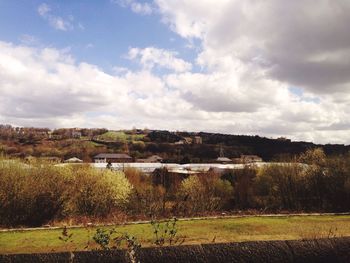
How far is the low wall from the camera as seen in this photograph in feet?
Result: 25.8

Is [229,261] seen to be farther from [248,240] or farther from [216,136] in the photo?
[216,136]

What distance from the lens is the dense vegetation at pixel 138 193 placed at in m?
24.1

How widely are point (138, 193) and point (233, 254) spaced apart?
24.0 meters

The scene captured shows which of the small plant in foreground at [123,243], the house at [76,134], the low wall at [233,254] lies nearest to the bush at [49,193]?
the small plant in foreground at [123,243]

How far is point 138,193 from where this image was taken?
104 ft

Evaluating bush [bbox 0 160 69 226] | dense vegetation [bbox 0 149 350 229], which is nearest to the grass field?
dense vegetation [bbox 0 149 350 229]

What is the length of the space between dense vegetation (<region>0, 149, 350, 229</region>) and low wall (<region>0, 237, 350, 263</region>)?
15.7 m

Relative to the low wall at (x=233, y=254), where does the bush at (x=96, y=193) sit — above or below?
below

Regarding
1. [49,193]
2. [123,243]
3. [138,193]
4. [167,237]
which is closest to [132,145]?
[138,193]

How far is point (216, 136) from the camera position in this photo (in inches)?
6954

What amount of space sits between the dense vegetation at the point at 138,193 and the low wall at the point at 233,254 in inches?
618

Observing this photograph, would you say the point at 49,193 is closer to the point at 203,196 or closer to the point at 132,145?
the point at 203,196

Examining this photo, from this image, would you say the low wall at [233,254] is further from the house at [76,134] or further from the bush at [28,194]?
the house at [76,134]

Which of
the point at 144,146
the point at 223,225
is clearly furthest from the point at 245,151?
the point at 223,225
